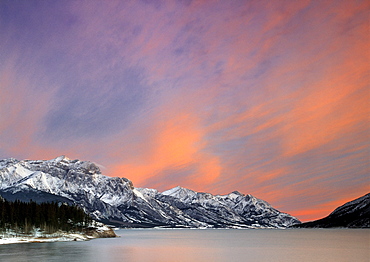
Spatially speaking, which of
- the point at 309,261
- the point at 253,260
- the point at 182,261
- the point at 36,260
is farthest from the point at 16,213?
the point at 309,261

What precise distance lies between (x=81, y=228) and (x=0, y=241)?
59.0 m

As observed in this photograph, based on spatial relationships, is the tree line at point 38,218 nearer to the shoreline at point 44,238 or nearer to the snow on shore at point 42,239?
the shoreline at point 44,238

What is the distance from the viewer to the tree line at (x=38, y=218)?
152625 mm

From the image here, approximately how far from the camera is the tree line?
15262 centimetres

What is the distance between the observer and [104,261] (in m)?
83.4

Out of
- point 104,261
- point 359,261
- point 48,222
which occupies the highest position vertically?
point 48,222

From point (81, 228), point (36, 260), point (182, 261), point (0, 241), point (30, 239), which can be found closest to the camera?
point (36, 260)

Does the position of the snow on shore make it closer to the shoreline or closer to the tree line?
the shoreline

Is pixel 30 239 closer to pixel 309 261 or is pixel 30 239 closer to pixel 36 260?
pixel 36 260

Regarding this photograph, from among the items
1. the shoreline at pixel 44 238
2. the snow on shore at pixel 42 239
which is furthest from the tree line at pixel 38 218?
the snow on shore at pixel 42 239

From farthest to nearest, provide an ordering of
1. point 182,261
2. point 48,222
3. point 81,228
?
1. point 81,228
2. point 48,222
3. point 182,261

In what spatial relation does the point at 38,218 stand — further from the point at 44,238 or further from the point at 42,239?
the point at 42,239

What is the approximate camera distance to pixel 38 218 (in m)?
163

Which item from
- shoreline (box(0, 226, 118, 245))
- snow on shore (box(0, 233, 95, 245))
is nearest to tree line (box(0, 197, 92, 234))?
shoreline (box(0, 226, 118, 245))
